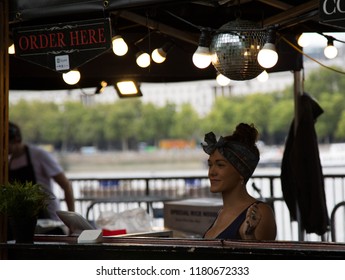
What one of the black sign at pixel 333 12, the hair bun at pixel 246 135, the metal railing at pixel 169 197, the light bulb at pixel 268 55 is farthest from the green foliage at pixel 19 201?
the metal railing at pixel 169 197

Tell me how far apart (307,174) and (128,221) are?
6.14ft

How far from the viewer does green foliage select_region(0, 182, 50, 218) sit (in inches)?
160

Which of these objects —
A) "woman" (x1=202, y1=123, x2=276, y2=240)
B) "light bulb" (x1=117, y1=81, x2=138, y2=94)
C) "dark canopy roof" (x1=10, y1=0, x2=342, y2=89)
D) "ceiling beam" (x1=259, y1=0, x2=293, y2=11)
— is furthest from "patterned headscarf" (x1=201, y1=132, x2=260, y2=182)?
"light bulb" (x1=117, y1=81, x2=138, y2=94)

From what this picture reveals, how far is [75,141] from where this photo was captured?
64.6 metres

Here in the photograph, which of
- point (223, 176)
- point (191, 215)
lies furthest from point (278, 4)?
point (191, 215)

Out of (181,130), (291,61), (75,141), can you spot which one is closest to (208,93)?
(181,130)

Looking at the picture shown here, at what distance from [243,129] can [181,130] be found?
2285 inches

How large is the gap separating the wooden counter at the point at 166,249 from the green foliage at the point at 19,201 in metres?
0.18

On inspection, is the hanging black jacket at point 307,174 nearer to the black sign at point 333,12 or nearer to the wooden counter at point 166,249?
the wooden counter at point 166,249

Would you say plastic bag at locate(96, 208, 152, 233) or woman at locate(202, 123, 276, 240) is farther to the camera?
plastic bag at locate(96, 208, 152, 233)

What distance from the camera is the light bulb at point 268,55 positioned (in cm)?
394

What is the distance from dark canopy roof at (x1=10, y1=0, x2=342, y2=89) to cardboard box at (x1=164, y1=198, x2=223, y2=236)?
1.38m

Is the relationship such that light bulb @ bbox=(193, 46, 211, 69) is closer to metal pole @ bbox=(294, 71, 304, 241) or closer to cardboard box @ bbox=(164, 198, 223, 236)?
cardboard box @ bbox=(164, 198, 223, 236)
